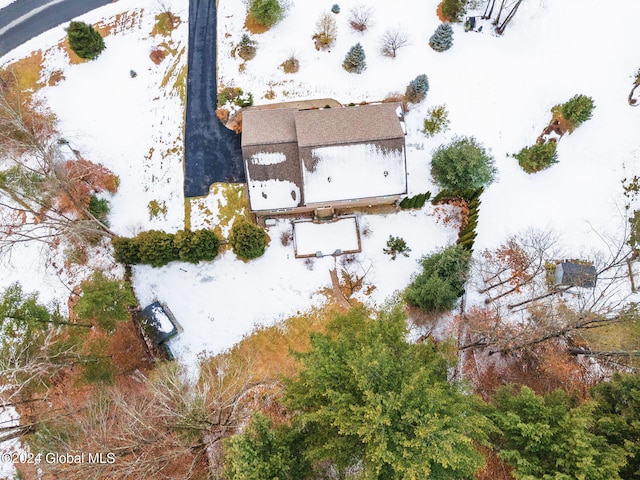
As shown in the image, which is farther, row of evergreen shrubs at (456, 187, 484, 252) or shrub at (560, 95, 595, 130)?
shrub at (560, 95, 595, 130)

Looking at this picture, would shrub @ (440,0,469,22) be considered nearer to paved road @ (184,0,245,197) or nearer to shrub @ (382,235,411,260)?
shrub @ (382,235,411,260)

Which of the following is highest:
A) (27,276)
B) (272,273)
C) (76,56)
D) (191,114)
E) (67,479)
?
(76,56)

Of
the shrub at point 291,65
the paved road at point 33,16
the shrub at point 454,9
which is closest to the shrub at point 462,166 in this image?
the shrub at point 454,9

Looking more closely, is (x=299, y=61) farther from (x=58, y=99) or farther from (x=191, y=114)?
(x=58, y=99)

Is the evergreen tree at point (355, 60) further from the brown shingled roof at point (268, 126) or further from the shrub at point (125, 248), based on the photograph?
the shrub at point (125, 248)

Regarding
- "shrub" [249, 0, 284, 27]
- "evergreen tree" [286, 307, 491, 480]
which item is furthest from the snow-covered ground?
"evergreen tree" [286, 307, 491, 480]

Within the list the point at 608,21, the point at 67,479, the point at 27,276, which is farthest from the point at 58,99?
the point at 608,21
